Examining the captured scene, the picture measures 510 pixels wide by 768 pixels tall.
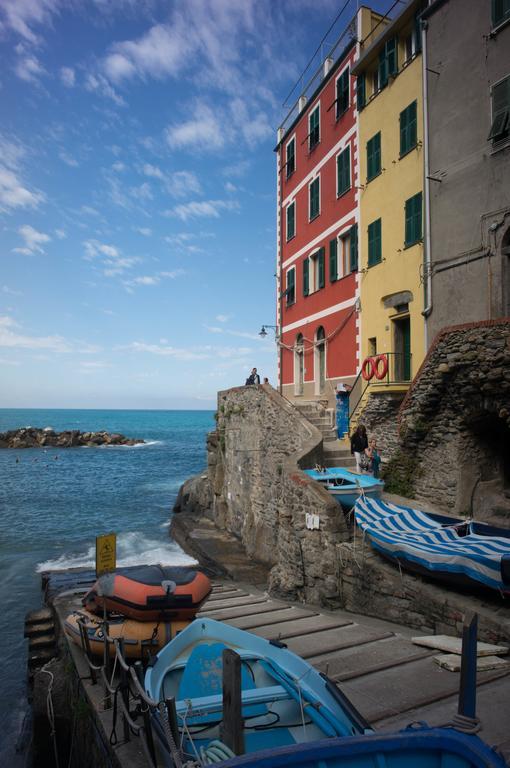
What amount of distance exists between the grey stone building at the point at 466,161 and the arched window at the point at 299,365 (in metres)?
8.25

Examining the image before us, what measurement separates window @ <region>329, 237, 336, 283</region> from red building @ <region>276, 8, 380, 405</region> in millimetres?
37

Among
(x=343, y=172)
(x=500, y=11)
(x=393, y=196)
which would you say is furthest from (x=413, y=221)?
(x=343, y=172)

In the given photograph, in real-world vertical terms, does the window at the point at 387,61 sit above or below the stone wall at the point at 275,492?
above

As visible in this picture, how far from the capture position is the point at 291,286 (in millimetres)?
21875

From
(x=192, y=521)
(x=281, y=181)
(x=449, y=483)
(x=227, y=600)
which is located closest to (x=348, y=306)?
(x=449, y=483)

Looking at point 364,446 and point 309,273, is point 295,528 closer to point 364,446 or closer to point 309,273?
point 364,446

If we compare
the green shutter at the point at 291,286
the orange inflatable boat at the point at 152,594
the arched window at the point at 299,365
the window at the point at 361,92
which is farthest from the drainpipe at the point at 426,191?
the orange inflatable boat at the point at 152,594

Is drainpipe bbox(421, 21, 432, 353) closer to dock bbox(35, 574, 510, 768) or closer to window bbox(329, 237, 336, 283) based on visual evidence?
window bbox(329, 237, 336, 283)

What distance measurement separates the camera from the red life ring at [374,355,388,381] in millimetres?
14741

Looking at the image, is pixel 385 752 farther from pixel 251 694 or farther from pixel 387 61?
pixel 387 61

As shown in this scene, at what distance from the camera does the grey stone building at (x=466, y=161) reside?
433 inches

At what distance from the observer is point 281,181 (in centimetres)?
2322

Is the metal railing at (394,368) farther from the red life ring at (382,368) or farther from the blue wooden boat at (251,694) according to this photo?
the blue wooden boat at (251,694)

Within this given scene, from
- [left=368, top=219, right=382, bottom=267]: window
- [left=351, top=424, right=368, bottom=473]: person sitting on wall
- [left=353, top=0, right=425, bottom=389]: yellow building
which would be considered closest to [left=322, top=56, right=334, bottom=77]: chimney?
[left=353, top=0, right=425, bottom=389]: yellow building
